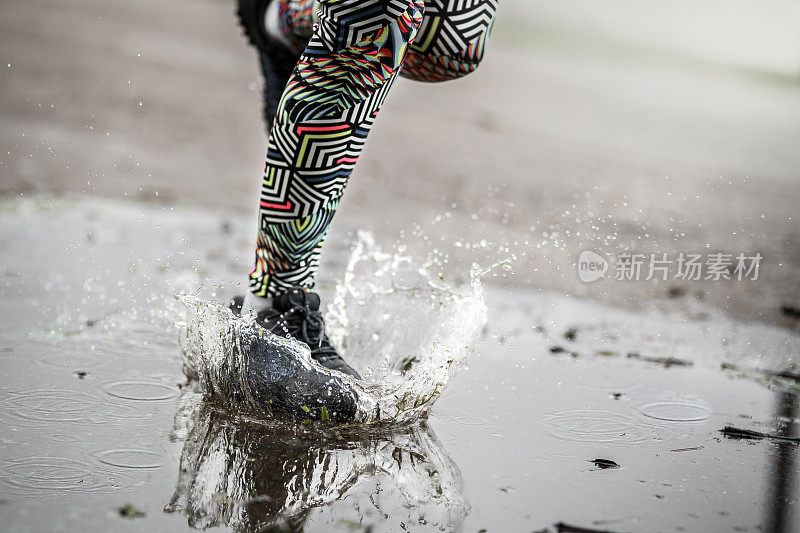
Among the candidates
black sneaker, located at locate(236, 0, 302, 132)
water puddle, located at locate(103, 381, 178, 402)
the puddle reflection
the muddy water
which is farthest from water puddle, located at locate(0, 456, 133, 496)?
black sneaker, located at locate(236, 0, 302, 132)

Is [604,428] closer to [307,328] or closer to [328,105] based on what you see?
[307,328]

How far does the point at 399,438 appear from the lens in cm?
183

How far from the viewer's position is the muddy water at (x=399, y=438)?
4.87 feet

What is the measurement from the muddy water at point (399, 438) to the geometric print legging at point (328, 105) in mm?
380

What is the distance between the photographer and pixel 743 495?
1658 mm

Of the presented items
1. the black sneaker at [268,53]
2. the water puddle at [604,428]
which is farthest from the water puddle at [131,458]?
the black sneaker at [268,53]

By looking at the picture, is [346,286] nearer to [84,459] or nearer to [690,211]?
[84,459]

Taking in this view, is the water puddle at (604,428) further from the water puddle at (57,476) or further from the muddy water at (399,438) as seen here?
the water puddle at (57,476)

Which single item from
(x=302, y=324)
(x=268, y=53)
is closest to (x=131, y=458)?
(x=302, y=324)

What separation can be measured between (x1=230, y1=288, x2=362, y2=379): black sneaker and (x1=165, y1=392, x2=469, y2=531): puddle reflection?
0.62 ft

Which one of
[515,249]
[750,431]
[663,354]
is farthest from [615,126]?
[750,431]

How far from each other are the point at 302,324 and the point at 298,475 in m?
0.44

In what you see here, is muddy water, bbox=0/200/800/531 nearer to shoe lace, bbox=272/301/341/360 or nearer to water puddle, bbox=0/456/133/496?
water puddle, bbox=0/456/133/496

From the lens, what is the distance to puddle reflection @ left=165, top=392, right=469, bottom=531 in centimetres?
145
